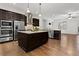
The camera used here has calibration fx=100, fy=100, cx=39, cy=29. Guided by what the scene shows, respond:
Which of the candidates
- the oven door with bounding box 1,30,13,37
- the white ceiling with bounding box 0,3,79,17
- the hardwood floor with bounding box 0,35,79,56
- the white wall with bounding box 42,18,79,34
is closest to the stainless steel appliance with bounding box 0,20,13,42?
the oven door with bounding box 1,30,13,37

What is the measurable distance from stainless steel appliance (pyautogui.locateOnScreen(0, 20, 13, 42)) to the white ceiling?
683 mm

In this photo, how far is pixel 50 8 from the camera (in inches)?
128

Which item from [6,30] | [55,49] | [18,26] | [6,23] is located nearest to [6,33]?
[6,30]

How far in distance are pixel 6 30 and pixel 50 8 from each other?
63.8 inches

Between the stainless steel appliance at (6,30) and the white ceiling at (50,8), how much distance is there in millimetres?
683

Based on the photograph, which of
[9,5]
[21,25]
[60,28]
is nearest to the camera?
[9,5]

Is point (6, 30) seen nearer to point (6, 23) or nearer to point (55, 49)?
point (6, 23)

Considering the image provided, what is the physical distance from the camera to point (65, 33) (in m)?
3.16

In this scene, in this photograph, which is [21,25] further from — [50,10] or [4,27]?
[50,10]

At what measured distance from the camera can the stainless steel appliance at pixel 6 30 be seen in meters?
3.22

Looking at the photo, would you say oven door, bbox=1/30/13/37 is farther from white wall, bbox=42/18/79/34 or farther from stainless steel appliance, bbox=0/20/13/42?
white wall, bbox=42/18/79/34

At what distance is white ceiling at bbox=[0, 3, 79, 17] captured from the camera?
290 cm

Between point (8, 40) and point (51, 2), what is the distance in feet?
6.25

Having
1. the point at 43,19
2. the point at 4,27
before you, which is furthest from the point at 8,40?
the point at 43,19
